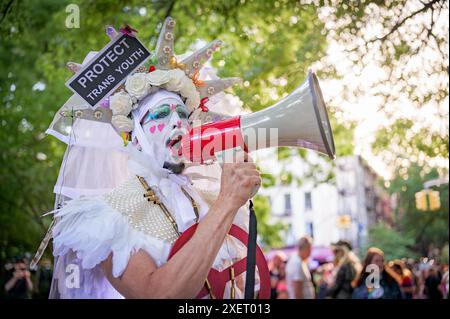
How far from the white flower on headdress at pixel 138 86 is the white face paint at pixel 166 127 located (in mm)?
92

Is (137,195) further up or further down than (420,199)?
further down

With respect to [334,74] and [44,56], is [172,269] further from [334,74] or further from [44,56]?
[44,56]

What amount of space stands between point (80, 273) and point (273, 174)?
8.69 metres

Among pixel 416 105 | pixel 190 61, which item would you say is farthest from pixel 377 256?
pixel 190 61

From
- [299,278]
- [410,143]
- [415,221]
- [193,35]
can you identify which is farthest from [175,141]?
[415,221]

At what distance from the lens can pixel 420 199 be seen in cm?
1226

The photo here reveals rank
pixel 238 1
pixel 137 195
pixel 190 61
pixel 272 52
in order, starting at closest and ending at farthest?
pixel 137 195
pixel 190 61
pixel 238 1
pixel 272 52

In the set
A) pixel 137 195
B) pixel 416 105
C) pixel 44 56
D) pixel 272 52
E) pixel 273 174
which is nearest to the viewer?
pixel 137 195

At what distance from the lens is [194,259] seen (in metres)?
1.99

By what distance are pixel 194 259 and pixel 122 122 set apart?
0.87m

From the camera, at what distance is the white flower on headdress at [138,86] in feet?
8.32

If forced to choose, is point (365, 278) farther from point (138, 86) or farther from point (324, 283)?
point (324, 283)

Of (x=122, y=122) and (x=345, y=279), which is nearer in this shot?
(x=122, y=122)

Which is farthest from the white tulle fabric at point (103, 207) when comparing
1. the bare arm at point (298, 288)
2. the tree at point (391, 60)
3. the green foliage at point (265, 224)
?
the green foliage at point (265, 224)
